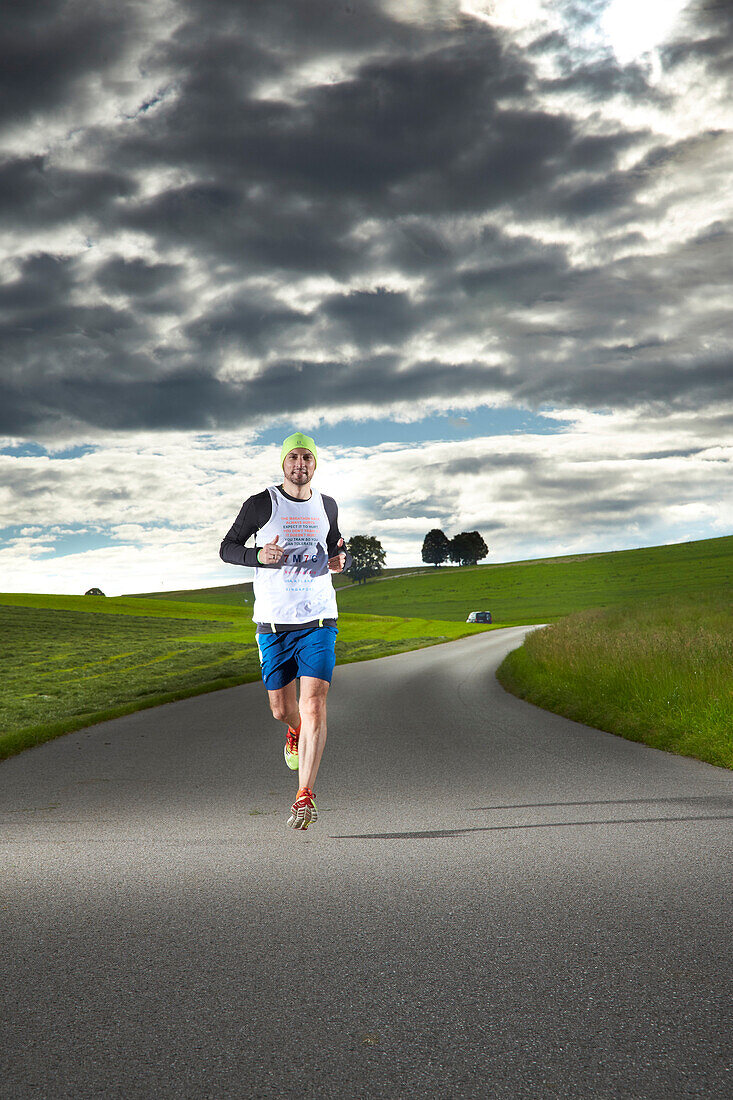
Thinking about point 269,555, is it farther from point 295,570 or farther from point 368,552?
point 368,552

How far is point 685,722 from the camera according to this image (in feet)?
33.3

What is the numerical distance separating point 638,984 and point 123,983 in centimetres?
215

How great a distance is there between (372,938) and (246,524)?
323 centimetres

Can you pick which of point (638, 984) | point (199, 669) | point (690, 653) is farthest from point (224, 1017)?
point (199, 669)

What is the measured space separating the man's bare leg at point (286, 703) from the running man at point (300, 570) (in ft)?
1.48

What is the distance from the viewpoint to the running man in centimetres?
605

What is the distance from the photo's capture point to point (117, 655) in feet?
112

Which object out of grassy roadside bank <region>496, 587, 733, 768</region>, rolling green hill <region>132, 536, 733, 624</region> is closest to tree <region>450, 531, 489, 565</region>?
rolling green hill <region>132, 536, 733, 624</region>

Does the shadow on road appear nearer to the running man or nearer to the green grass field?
the running man

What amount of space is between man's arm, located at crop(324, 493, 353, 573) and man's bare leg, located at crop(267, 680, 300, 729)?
1145 mm

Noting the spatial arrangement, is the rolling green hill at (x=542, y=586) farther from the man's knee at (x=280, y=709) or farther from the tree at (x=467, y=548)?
the man's knee at (x=280, y=709)

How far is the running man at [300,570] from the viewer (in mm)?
6047

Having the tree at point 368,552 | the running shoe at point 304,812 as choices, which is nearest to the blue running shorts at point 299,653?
the running shoe at point 304,812

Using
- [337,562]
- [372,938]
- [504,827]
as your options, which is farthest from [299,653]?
[372,938]
